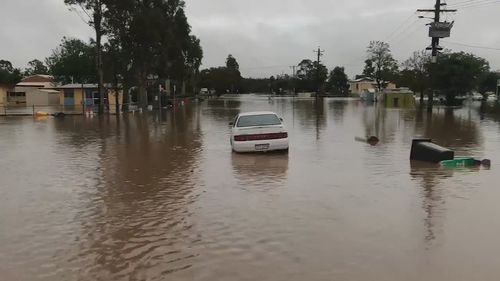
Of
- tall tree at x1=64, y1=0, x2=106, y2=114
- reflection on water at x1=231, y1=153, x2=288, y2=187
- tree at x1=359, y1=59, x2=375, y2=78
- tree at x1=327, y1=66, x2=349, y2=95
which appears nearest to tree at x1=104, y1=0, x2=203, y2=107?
tall tree at x1=64, y1=0, x2=106, y2=114

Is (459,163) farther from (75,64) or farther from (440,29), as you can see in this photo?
(75,64)

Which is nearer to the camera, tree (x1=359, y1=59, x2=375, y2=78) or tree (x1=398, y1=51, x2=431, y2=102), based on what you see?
tree (x1=398, y1=51, x2=431, y2=102)

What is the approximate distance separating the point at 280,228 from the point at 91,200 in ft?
13.2

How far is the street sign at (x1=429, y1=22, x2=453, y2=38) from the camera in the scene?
4069cm

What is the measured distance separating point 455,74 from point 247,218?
55068 mm

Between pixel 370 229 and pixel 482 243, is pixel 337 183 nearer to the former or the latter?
pixel 370 229

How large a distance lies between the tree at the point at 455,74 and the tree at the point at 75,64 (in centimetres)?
4730

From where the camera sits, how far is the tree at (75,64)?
260 ft

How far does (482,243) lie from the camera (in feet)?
22.1

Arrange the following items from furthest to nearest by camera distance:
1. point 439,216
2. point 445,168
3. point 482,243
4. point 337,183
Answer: point 445,168, point 337,183, point 439,216, point 482,243

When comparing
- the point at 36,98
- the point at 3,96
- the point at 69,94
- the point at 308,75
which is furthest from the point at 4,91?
the point at 308,75

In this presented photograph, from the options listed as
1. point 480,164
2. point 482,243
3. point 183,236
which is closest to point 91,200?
point 183,236

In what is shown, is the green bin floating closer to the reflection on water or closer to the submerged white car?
the reflection on water

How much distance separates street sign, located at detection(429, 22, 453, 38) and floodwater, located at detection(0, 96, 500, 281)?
28.8 meters
